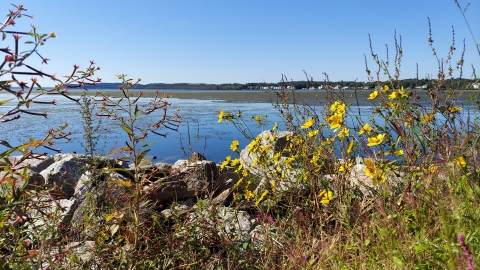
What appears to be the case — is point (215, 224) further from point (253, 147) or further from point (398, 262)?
point (398, 262)

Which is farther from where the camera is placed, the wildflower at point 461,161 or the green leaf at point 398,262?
the wildflower at point 461,161

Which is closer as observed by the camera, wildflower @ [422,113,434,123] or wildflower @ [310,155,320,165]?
wildflower @ [422,113,434,123]

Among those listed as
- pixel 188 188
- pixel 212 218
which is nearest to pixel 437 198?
pixel 212 218

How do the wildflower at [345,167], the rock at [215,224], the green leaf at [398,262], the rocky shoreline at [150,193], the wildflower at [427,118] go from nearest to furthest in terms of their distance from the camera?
the green leaf at [398,262]
the rocky shoreline at [150,193]
the rock at [215,224]
the wildflower at [427,118]
the wildflower at [345,167]

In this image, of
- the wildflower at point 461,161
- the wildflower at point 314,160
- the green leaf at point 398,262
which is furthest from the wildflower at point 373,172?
the wildflower at point 314,160

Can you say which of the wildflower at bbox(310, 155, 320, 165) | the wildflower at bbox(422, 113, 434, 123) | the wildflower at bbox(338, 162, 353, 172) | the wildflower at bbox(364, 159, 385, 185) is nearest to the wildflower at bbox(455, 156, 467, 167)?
the wildflower at bbox(364, 159, 385, 185)

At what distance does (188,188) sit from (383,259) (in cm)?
274

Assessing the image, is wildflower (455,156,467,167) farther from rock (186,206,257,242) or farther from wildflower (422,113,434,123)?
rock (186,206,257,242)

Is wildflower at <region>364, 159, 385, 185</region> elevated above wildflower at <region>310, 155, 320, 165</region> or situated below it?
A: above

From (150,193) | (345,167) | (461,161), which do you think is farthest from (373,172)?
(150,193)

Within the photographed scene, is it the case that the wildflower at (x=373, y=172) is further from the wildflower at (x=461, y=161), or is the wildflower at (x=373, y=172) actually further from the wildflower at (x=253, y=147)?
the wildflower at (x=253, y=147)

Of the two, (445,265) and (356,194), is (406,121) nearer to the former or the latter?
(356,194)

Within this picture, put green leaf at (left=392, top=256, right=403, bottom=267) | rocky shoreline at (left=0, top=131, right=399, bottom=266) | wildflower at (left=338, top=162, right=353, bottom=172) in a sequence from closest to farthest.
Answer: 1. green leaf at (left=392, top=256, right=403, bottom=267)
2. rocky shoreline at (left=0, top=131, right=399, bottom=266)
3. wildflower at (left=338, top=162, right=353, bottom=172)

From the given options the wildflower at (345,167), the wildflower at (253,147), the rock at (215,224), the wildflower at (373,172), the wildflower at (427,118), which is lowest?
the rock at (215,224)
